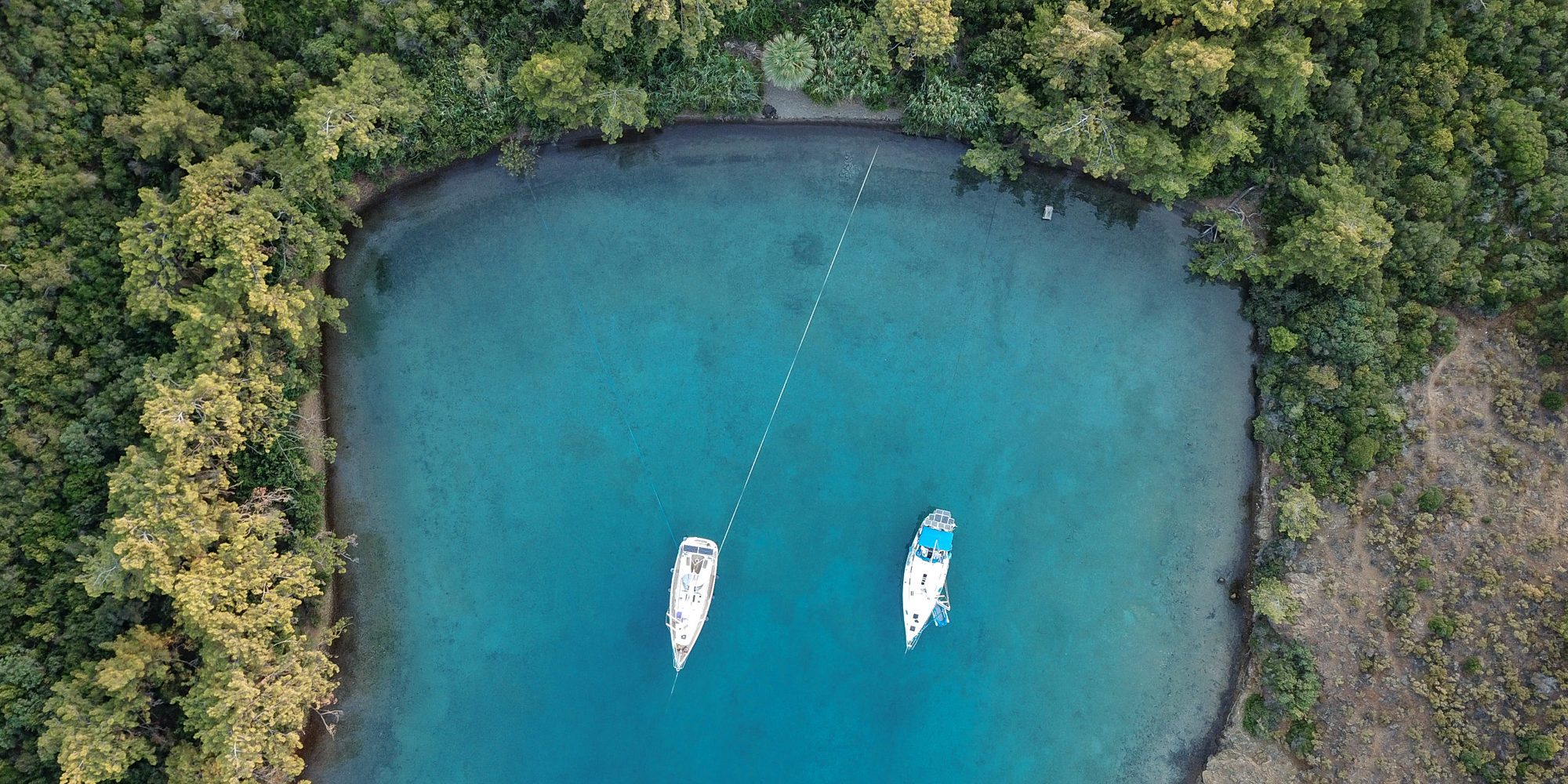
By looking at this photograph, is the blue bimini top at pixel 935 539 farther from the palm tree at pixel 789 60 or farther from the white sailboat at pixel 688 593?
the palm tree at pixel 789 60

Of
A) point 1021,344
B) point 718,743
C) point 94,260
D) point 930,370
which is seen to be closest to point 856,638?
point 718,743

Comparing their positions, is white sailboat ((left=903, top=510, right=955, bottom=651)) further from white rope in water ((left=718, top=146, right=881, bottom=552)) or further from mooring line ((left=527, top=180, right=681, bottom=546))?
→ mooring line ((left=527, top=180, right=681, bottom=546))

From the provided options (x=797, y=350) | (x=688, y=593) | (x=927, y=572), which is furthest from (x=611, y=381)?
(x=927, y=572)

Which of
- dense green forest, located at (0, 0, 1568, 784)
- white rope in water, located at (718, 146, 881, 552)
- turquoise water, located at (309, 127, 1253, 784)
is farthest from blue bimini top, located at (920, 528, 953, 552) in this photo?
dense green forest, located at (0, 0, 1568, 784)

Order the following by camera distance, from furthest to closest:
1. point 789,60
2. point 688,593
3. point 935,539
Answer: point 935,539, point 688,593, point 789,60

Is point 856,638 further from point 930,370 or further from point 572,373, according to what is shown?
point 572,373

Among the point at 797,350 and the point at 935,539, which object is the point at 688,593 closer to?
the point at 935,539
